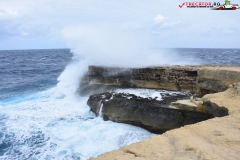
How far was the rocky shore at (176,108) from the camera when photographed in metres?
3.68

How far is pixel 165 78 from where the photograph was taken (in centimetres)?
1256

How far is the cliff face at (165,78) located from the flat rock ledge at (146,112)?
3.16 ft

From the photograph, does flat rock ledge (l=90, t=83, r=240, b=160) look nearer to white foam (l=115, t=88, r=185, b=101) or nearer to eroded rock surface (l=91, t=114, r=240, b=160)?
eroded rock surface (l=91, t=114, r=240, b=160)

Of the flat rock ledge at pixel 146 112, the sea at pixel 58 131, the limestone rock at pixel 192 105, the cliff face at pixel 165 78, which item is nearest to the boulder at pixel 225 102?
the limestone rock at pixel 192 105

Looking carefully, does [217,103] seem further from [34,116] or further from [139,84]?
[34,116]

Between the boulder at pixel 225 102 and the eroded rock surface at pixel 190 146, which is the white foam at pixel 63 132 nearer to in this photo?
the boulder at pixel 225 102

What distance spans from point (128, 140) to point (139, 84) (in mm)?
4961

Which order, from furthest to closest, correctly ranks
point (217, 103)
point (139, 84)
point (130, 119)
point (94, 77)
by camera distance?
point (94, 77), point (139, 84), point (130, 119), point (217, 103)

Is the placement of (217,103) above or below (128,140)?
above

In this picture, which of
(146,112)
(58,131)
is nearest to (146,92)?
(146,112)

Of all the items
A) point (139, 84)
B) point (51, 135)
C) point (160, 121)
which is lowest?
point (51, 135)

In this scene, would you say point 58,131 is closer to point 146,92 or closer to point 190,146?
point 146,92

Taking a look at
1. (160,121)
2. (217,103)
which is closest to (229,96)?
(217,103)

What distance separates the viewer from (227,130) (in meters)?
4.45
